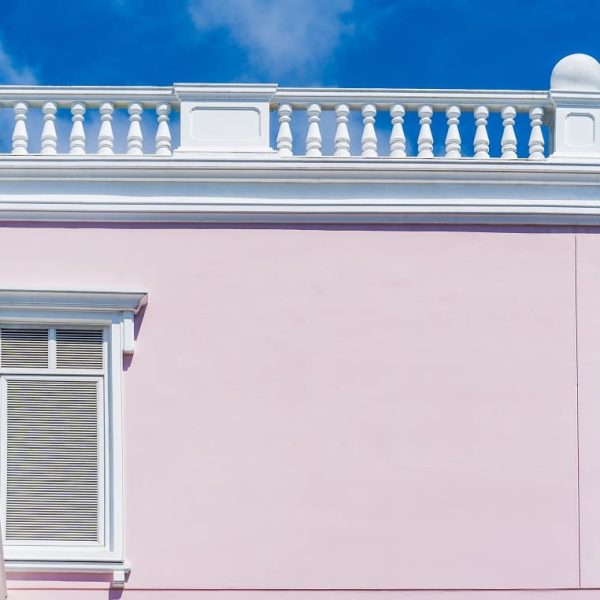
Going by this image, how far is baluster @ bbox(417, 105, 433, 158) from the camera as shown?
8.66 m

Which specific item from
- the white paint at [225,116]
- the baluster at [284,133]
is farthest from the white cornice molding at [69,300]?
the baluster at [284,133]

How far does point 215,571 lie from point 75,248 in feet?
8.62

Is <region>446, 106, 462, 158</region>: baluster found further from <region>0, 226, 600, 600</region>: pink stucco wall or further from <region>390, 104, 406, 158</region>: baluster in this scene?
<region>0, 226, 600, 600</region>: pink stucco wall

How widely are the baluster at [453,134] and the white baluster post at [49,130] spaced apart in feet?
10.1

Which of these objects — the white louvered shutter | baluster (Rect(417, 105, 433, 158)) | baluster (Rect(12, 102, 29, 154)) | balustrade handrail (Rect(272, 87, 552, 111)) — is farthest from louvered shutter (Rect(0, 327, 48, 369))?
baluster (Rect(417, 105, 433, 158))

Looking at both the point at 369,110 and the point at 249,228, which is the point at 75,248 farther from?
the point at 369,110

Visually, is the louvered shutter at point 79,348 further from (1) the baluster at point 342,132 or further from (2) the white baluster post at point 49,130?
(1) the baluster at point 342,132

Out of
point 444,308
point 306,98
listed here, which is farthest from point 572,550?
point 306,98

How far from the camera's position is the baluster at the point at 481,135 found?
8680mm

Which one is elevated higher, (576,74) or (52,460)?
(576,74)

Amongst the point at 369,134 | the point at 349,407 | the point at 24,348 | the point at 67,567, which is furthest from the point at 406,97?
the point at 67,567

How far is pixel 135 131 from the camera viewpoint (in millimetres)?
8641

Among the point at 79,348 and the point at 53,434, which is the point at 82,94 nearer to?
the point at 79,348

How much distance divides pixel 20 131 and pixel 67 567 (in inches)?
131
